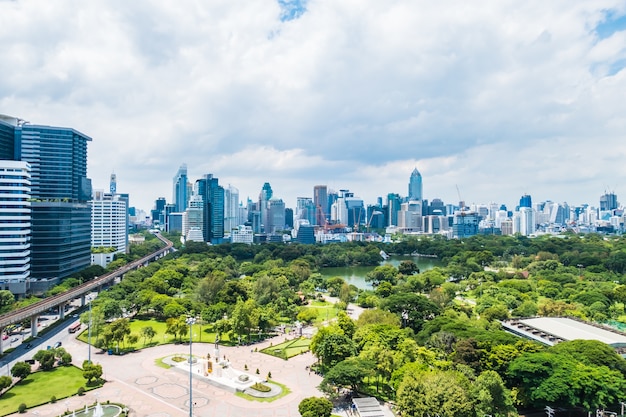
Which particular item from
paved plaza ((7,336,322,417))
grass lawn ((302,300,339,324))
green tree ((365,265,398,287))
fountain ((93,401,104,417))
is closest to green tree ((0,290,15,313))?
paved plaza ((7,336,322,417))

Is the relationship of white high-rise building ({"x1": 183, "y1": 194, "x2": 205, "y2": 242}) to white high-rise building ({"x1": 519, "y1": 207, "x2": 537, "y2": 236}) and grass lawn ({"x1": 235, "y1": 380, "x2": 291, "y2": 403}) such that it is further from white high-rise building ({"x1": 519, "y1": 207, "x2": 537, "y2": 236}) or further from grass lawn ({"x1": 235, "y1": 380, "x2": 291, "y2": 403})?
white high-rise building ({"x1": 519, "y1": 207, "x2": 537, "y2": 236})

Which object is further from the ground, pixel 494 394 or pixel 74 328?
pixel 494 394

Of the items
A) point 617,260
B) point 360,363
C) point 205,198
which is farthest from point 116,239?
point 617,260

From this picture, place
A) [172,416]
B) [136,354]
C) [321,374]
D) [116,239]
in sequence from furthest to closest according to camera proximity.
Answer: [116,239], [136,354], [321,374], [172,416]

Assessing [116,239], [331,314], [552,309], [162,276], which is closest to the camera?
[552,309]

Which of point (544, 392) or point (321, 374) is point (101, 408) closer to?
point (321, 374)

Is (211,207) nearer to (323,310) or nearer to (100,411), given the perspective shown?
(323,310)

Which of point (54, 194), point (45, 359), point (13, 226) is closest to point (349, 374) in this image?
point (45, 359)
